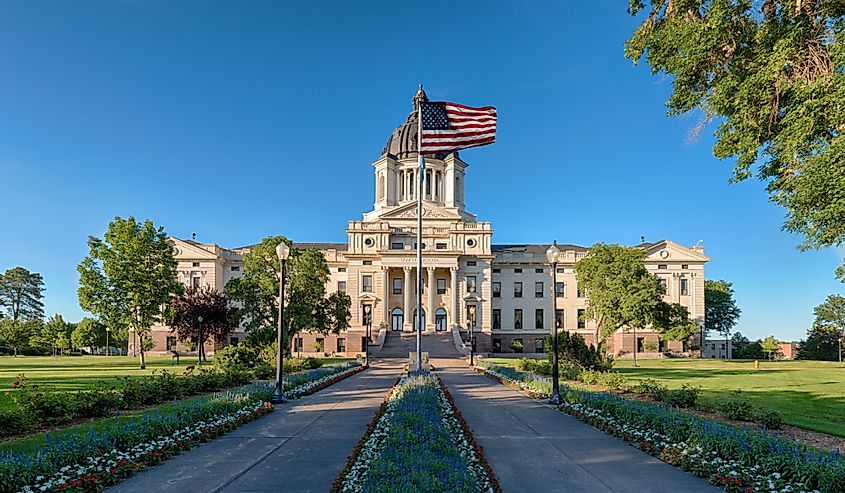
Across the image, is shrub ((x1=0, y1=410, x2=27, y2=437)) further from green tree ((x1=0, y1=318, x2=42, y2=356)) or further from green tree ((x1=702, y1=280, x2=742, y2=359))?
green tree ((x1=702, y1=280, x2=742, y2=359))

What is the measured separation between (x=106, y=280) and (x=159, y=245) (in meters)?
3.87

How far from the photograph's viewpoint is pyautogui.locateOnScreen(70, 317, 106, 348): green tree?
62.4m

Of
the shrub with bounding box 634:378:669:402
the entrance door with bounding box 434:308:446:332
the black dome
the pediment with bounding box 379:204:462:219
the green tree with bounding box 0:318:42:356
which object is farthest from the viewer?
the black dome

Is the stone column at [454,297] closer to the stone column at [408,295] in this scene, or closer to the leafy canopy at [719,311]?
the stone column at [408,295]

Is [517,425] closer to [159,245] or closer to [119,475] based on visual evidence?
[119,475]

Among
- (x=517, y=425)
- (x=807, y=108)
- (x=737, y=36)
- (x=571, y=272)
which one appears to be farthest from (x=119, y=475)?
(x=571, y=272)

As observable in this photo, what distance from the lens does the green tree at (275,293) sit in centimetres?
3625

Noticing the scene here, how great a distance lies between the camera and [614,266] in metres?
43.6

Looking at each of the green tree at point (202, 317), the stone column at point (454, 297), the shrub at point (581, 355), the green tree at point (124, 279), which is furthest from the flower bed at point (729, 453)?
the stone column at point (454, 297)

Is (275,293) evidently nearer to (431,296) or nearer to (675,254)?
(431,296)

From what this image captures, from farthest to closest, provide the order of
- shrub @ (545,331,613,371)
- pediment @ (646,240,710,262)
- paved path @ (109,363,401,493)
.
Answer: pediment @ (646,240,710,262), shrub @ (545,331,613,371), paved path @ (109,363,401,493)

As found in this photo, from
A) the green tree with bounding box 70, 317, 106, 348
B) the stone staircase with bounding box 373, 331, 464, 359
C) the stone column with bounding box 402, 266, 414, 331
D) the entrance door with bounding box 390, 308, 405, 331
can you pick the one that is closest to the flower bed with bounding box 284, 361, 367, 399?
the stone staircase with bounding box 373, 331, 464, 359

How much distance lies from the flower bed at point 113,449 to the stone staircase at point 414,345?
124ft

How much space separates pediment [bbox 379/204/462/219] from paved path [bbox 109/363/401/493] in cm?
5116
